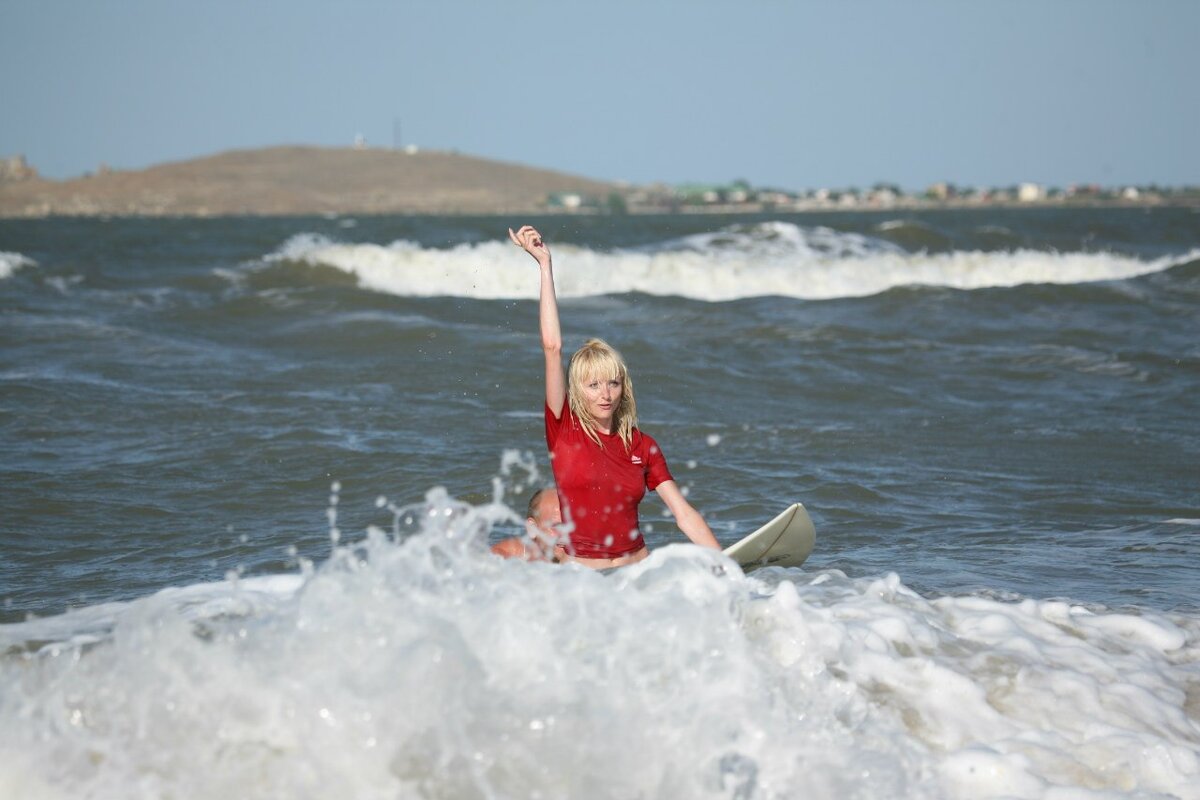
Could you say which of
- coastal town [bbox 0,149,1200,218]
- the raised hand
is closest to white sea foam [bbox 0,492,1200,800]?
the raised hand

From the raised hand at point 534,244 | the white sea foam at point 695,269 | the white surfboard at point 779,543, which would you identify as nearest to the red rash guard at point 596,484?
the white surfboard at point 779,543

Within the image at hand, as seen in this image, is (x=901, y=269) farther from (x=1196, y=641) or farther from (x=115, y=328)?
(x=1196, y=641)

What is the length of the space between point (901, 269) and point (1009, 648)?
71.0 ft

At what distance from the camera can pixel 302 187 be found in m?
118

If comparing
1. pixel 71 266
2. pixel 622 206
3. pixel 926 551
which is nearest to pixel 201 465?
pixel 926 551

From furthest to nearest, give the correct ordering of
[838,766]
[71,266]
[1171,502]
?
[71,266], [1171,502], [838,766]

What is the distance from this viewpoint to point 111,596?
218 inches

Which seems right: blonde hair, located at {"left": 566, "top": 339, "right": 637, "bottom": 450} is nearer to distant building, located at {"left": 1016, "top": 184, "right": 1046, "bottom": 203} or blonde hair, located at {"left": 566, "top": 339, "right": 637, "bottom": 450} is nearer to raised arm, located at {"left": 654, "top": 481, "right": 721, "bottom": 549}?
raised arm, located at {"left": 654, "top": 481, "right": 721, "bottom": 549}

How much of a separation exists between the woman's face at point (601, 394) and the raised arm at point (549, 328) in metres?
0.11

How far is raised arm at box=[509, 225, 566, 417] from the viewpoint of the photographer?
505 centimetres

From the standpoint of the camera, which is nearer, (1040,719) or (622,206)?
(1040,719)

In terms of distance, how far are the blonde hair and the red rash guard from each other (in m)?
0.03

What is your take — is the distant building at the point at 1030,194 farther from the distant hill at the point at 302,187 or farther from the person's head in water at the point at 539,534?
the person's head in water at the point at 539,534

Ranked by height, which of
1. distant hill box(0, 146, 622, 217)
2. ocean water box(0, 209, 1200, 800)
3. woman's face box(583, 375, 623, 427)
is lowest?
ocean water box(0, 209, 1200, 800)
